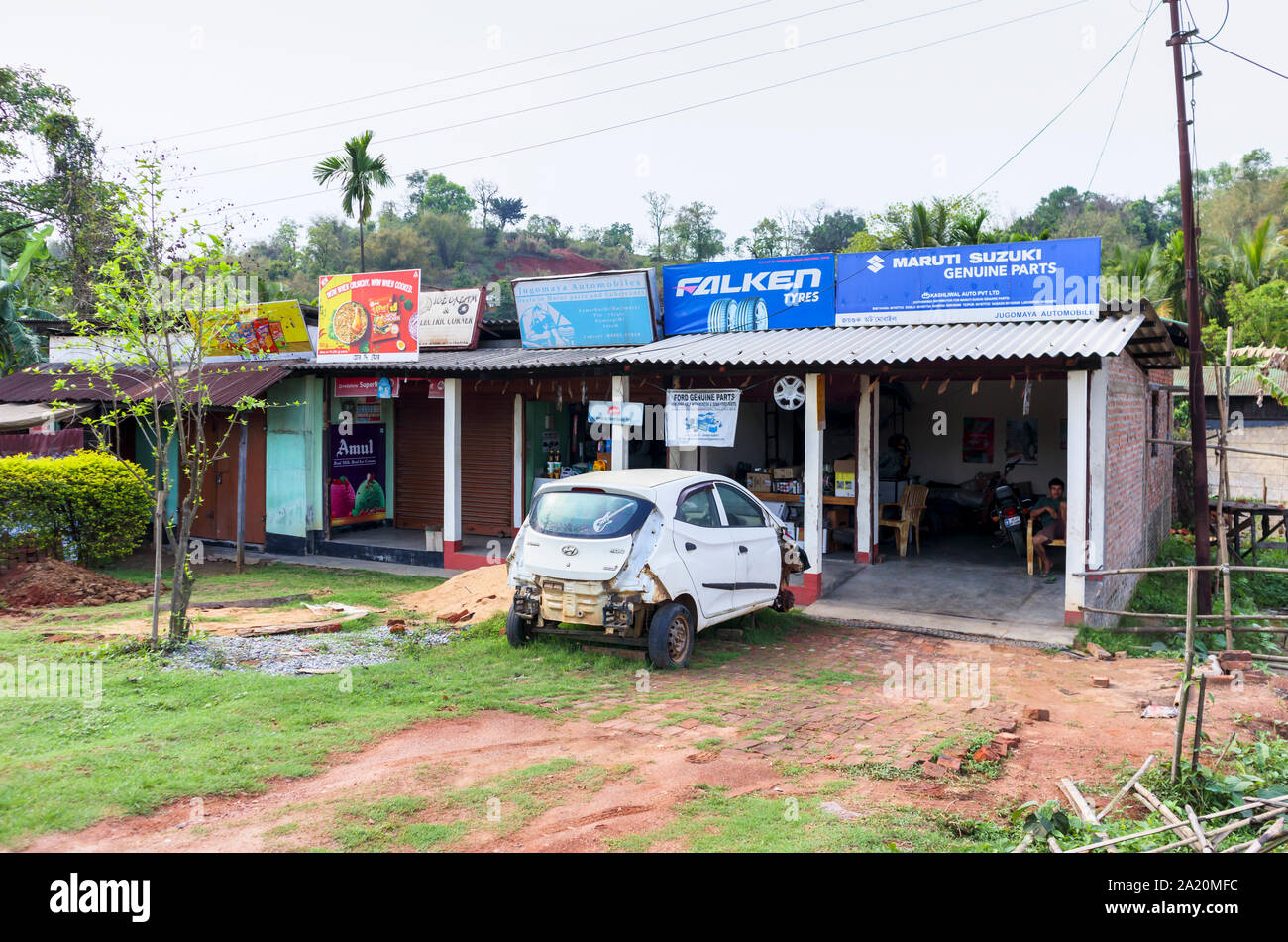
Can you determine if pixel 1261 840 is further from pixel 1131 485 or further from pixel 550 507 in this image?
pixel 1131 485

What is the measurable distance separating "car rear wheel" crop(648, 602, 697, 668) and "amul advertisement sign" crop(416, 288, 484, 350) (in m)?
7.94

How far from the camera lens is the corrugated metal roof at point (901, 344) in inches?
390

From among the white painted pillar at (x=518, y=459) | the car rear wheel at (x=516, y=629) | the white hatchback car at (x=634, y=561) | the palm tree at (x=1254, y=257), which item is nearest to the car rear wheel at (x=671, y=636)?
the white hatchback car at (x=634, y=561)

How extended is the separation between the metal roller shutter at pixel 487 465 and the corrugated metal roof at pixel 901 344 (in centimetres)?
434

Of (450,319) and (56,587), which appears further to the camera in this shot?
(450,319)

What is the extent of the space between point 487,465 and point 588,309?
13.9 ft

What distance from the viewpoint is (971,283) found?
471 inches

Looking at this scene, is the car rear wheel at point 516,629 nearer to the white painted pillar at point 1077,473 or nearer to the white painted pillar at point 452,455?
the white painted pillar at point 452,455

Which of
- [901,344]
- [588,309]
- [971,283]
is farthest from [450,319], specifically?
[971,283]

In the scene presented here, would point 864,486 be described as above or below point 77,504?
above

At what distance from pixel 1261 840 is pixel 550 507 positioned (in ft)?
19.5

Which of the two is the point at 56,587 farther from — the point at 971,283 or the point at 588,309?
the point at 971,283

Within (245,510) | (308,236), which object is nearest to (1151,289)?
(245,510)

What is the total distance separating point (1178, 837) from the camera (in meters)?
4.34
